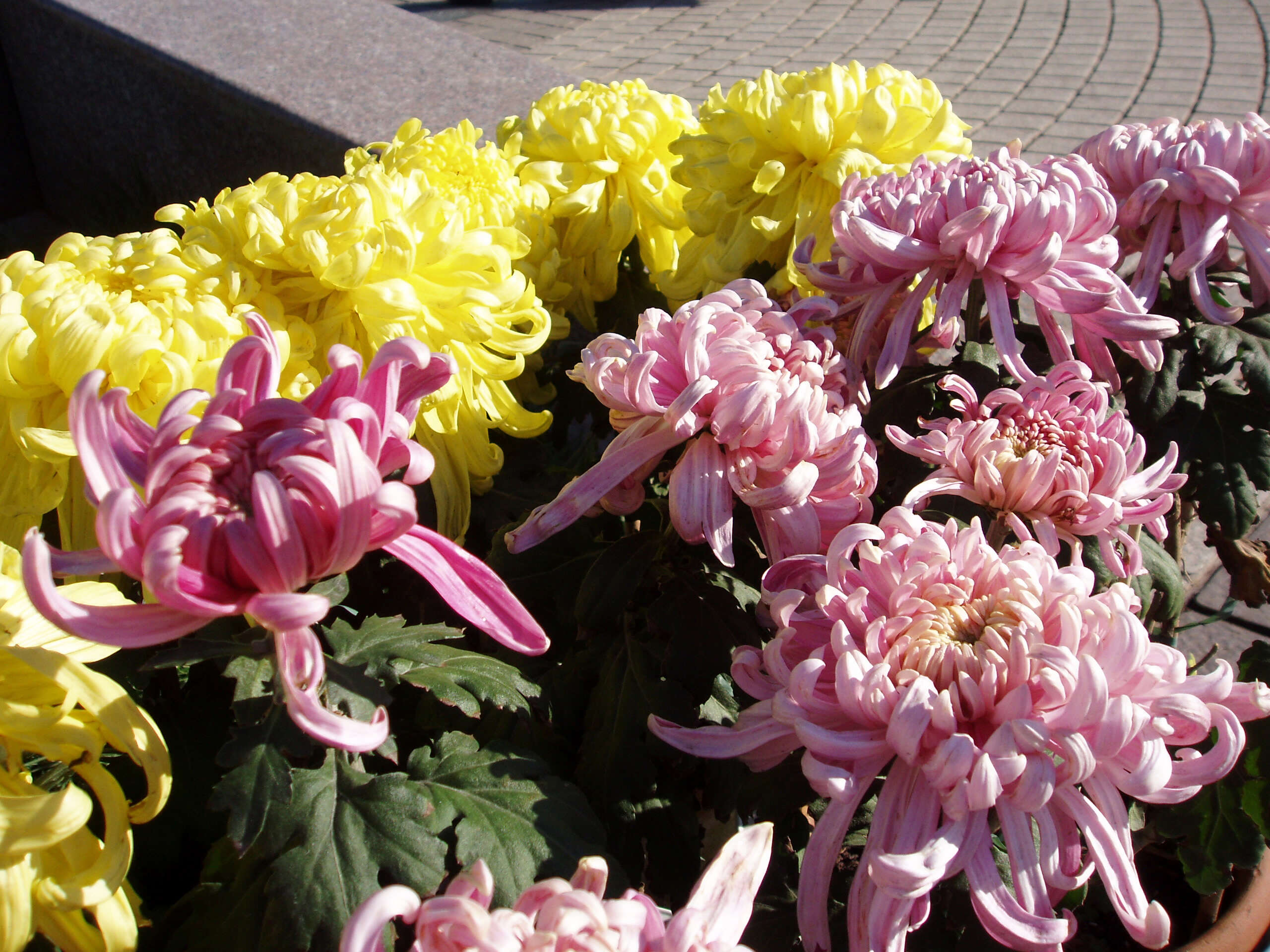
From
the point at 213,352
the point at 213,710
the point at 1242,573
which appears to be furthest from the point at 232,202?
the point at 1242,573

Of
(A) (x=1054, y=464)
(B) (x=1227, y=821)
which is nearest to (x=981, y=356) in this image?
(A) (x=1054, y=464)

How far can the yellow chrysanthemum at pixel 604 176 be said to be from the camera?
1348mm

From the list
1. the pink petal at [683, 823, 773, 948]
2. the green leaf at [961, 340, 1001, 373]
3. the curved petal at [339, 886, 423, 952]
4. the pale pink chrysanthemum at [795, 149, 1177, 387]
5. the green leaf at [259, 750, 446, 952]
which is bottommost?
the green leaf at [259, 750, 446, 952]

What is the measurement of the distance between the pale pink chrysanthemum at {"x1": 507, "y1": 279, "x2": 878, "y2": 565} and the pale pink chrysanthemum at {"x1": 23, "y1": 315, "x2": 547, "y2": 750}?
9.0 inches

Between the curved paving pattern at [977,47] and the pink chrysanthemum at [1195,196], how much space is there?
3.88 meters

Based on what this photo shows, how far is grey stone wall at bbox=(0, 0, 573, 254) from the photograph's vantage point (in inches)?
95.4

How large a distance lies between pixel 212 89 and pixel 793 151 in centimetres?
200

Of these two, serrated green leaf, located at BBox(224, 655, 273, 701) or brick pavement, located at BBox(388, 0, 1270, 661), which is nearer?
serrated green leaf, located at BBox(224, 655, 273, 701)

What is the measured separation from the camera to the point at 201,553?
1.84 feet

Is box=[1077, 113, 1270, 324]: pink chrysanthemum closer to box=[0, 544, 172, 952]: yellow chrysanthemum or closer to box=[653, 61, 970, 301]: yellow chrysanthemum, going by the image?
box=[653, 61, 970, 301]: yellow chrysanthemum

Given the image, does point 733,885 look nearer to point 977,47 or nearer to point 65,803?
point 65,803

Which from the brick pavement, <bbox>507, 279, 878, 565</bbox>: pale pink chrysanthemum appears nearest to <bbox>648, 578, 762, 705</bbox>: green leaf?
<bbox>507, 279, 878, 565</bbox>: pale pink chrysanthemum

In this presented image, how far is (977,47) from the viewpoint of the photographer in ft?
19.8

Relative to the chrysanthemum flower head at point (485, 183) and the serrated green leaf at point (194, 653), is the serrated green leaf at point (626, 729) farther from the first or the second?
the chrysanthemum flower head at point (485, 183)
